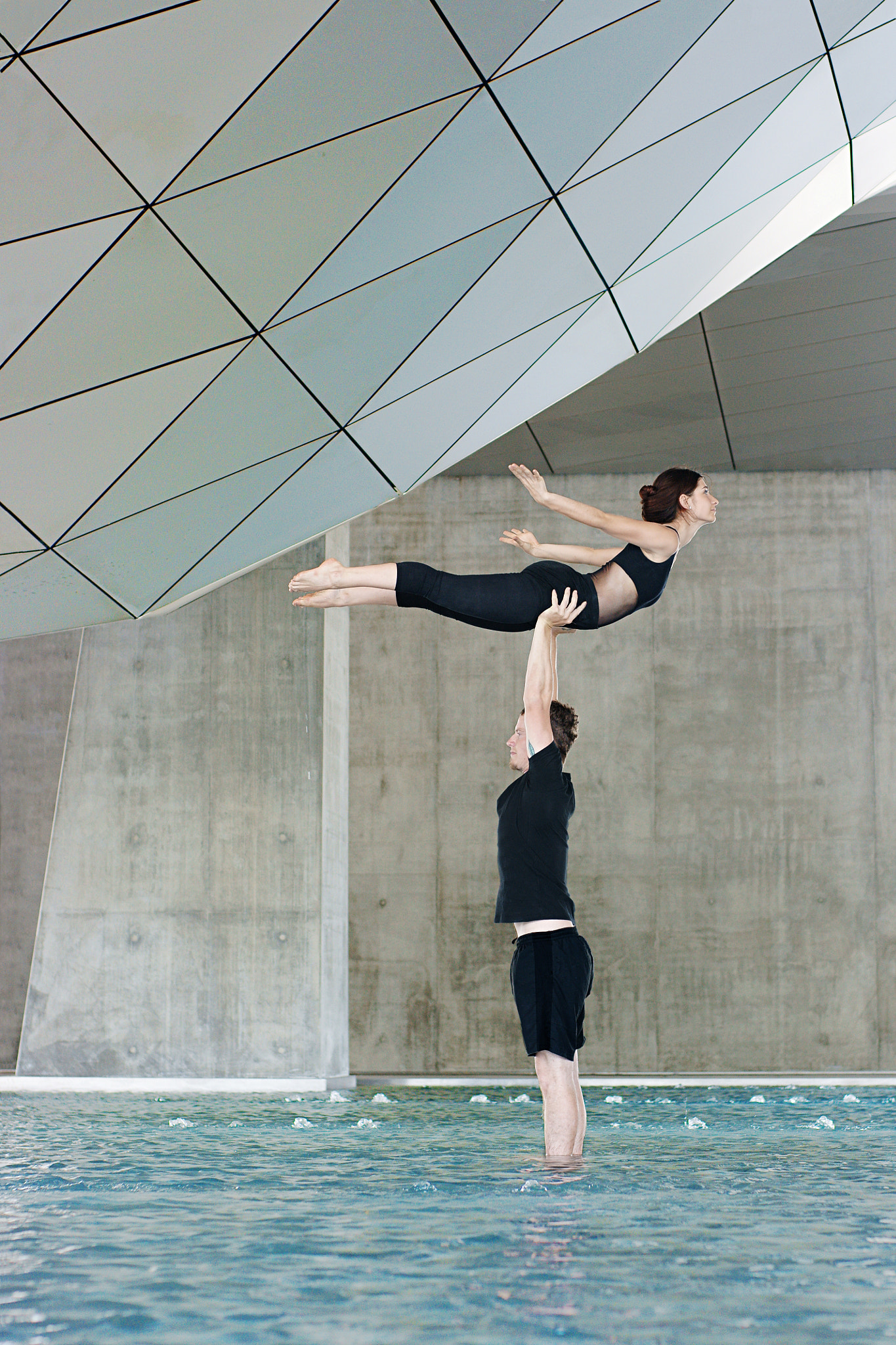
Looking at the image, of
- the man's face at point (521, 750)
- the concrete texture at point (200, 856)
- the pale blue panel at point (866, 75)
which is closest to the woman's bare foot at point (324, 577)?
the man's face at point (521, 750)

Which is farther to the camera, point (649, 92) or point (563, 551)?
point (649, 92)

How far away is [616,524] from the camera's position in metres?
6.54

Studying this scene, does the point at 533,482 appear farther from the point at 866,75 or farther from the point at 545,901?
the point at 866,75

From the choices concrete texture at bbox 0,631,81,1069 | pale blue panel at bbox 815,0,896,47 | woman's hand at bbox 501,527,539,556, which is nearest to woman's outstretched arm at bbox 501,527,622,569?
woman's hand at bbox 501,527,539,556

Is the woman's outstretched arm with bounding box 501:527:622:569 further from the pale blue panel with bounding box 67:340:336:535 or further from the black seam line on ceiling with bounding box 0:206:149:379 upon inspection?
the black seam line on ceiling with bounding box 0:206:149:379

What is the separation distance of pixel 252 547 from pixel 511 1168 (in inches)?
214

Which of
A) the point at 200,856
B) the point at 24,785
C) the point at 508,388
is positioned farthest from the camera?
the point at 24,785

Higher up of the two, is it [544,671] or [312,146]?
[312,146]

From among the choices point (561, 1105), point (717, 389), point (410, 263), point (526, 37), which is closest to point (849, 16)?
point (526, 37)

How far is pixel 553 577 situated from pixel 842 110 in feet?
13.7

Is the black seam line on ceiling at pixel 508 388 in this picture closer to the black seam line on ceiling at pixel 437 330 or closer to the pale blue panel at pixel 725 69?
the black seam line on ceiling at pixel 437 330

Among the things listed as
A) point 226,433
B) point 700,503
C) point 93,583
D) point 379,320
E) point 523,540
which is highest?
point 379,320

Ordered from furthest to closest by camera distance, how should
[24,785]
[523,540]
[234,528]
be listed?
1. [24,785]
2. [234,528]
3. [523,540]

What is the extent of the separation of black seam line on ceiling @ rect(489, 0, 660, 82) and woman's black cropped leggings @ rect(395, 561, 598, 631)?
8.81ft
